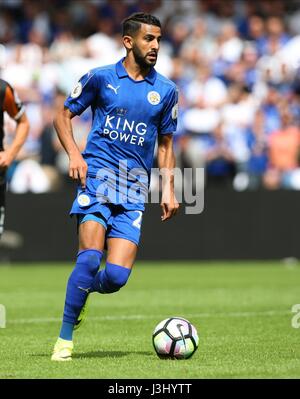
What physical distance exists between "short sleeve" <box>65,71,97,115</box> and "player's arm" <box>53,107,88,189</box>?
0.17ft

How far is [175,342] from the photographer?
740cm

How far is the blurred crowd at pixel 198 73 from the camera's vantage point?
18.4 m

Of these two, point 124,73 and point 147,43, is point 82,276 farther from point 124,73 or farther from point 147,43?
point 147,43

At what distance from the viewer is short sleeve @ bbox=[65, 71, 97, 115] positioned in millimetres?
7645

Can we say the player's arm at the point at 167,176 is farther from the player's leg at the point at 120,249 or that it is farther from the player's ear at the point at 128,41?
the player's ear at the point at 128,41

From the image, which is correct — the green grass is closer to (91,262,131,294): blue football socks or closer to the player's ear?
(91,262,131,294): blue football socks

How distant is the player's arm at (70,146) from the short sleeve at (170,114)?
0.74m

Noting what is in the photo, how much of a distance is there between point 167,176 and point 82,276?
3.68ft

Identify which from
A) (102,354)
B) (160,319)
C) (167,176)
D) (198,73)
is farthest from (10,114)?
(198,73)

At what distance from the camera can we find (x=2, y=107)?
376 inches

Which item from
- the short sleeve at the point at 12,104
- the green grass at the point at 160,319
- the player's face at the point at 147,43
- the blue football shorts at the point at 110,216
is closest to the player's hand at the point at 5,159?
the short sleeve at the point at 12,104

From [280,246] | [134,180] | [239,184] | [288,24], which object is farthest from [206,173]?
[134,180]

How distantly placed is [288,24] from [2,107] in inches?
498

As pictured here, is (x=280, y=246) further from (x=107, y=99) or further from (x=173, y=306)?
(x=107, y=99)
